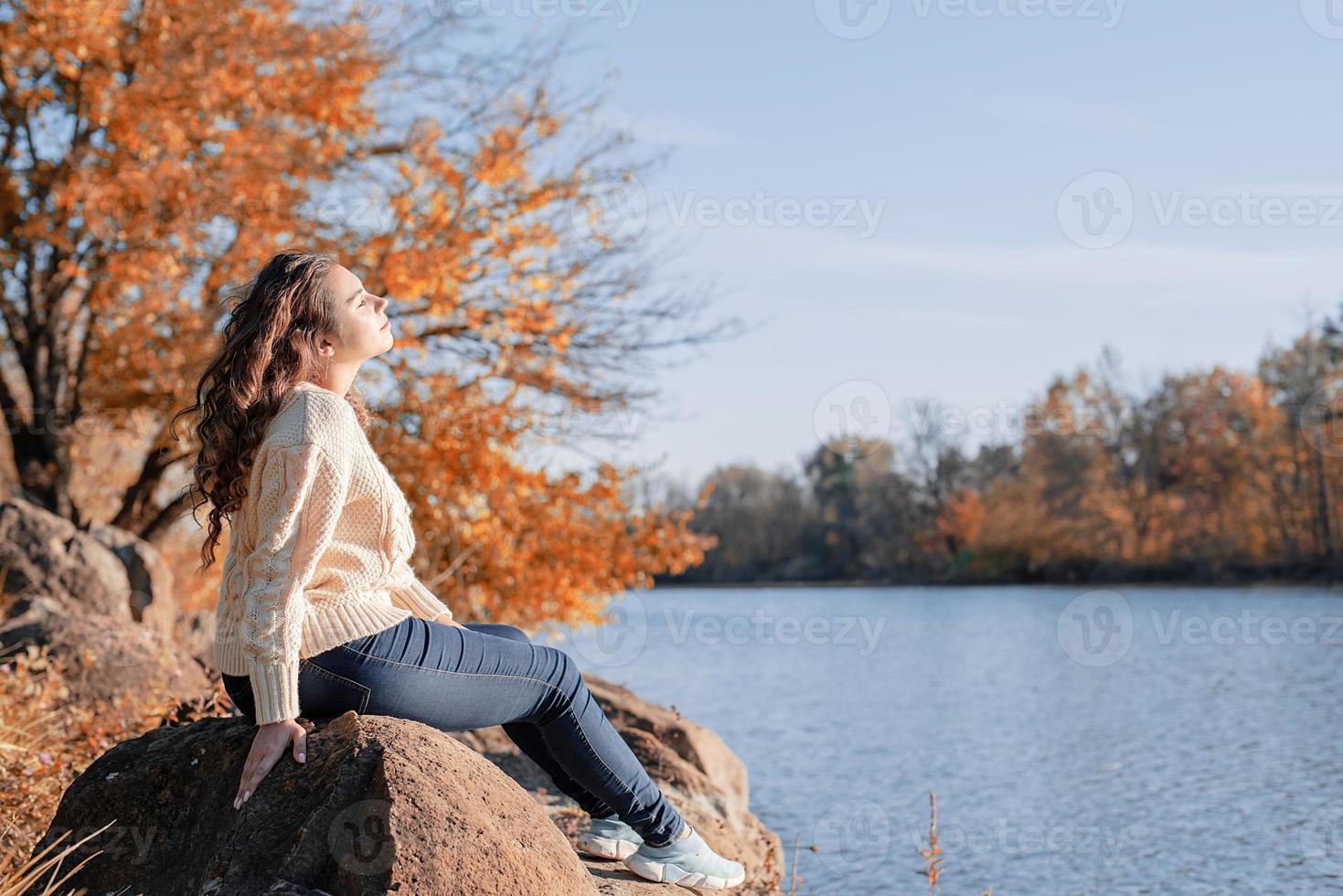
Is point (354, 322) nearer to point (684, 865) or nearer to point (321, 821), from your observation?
point (321, 821)

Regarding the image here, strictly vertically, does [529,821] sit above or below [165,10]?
below

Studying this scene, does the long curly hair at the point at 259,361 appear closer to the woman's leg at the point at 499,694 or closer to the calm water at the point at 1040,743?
the woman's leg at the point at 499,694

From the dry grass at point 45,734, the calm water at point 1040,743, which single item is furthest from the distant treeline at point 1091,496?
the dry grass at point 45,734

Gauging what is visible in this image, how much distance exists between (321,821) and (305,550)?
1.99 feet

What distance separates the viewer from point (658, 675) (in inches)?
689

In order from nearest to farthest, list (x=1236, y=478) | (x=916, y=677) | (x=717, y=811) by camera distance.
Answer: (x=717, y=811) → (x=916, y=677) → (x=1236, y=478)

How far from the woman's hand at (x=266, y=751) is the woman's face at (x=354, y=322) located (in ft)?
3.01

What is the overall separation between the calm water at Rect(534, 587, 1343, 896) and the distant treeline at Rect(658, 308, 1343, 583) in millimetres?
12063

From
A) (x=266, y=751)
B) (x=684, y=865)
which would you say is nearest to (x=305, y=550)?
(x=266, y=751)

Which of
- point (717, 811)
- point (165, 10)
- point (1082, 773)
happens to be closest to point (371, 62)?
point (165, 10)

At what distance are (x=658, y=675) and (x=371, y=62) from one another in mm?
10858

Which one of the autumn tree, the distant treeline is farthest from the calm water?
A: the distant treeline

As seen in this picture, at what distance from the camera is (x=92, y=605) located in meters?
7.35

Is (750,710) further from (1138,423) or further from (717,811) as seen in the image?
(1138,423)
